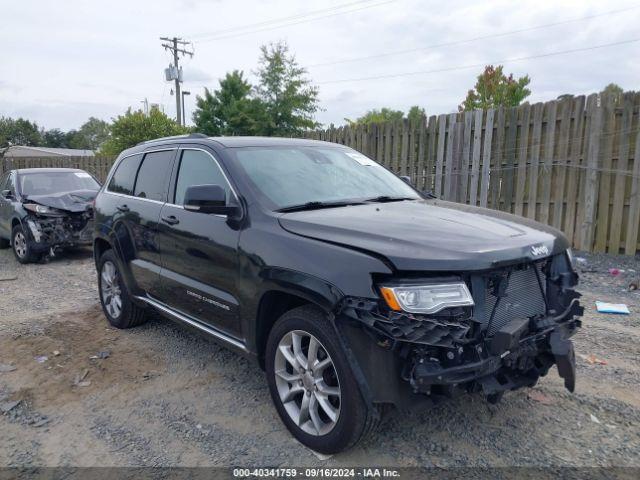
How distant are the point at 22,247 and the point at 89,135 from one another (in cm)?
9330

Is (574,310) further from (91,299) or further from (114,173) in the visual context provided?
(91,299)

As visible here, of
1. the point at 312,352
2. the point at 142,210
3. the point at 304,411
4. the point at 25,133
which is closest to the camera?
the point at 312,352

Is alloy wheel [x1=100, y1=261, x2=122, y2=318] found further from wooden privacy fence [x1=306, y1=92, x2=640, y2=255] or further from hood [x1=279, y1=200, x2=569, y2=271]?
wooden privacy fence [x1=306, y1=92, x2=640, y2=255]

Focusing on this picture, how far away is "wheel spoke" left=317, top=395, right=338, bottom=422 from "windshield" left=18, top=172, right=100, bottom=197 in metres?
8.37

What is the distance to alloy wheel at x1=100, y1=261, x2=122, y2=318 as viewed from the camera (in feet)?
16.9

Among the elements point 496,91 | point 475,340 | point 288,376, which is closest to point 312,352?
point 288,376

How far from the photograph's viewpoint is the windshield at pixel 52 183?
9.39 metres

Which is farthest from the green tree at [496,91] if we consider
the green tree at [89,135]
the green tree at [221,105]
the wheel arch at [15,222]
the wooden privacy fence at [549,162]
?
the green tree at [89,135]

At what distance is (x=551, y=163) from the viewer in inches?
304

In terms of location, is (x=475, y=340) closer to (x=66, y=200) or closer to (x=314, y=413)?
(x=314, y=413)

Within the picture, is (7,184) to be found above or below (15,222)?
above

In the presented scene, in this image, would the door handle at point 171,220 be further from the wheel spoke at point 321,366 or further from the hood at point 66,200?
the hood at point 66,200

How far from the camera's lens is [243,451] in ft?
9.79

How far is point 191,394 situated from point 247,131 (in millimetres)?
26378
